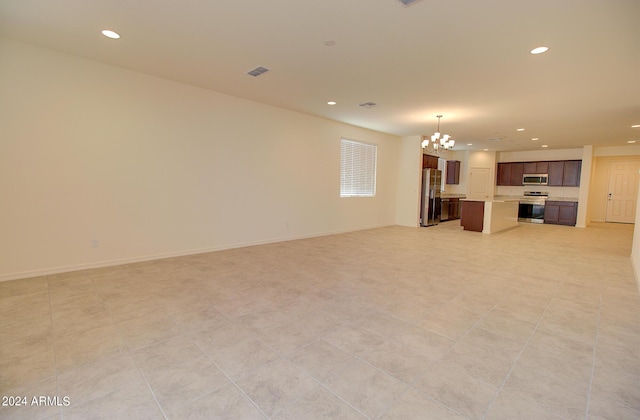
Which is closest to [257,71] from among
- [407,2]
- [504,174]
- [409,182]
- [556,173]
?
[407,2]

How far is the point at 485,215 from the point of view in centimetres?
768

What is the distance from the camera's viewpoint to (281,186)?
610 centimetres

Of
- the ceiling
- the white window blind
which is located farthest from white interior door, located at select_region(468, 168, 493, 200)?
the ceiling

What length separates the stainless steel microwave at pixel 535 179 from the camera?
10.4 meters

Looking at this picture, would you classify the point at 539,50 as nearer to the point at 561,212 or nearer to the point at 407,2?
the point at 407,2

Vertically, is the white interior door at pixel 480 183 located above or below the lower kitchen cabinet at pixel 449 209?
above

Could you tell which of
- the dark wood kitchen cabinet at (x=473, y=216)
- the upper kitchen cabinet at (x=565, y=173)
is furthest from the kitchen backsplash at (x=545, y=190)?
the dark wood kitchen cabinet at (x=473, y=216)

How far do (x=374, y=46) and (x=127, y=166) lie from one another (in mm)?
3775

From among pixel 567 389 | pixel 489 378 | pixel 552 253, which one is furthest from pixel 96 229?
pixel 552 253

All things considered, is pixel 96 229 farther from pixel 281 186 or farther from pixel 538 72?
pixel 538 72

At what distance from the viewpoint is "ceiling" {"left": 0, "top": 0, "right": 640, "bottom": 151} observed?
101 inches

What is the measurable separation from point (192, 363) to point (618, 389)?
9.11 ft

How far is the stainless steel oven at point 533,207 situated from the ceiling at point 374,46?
5.47 metres

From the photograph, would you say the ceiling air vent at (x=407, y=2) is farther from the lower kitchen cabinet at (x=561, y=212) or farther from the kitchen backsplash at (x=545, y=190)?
the kitchen backsplash at (x=545, y=190)
